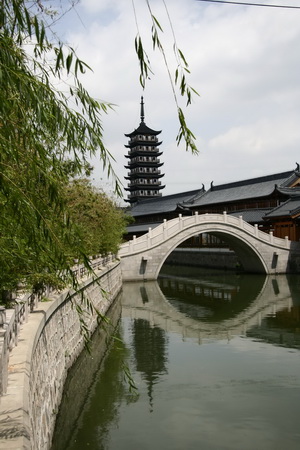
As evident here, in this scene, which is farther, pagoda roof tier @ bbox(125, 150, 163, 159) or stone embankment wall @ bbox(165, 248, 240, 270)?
pagoda roof tier @ bbox(125, 150, 163, 159)

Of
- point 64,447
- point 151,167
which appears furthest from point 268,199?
point 64,447

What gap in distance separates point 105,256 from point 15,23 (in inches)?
805

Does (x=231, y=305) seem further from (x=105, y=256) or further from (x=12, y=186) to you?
(x=12, y=186)

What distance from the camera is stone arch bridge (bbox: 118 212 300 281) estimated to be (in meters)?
29.0

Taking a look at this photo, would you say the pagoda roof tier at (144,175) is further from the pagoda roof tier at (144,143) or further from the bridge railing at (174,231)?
the bridge railing at (174,231)

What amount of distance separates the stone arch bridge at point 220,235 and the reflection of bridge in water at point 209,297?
51.1 inches

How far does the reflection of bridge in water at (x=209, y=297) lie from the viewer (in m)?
16.4

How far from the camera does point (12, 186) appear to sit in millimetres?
2979

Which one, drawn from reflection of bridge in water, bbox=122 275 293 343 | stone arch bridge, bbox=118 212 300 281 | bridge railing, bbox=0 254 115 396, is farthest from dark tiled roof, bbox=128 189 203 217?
bridge railing, bbox=0 254 115 396

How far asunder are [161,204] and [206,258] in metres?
16.2

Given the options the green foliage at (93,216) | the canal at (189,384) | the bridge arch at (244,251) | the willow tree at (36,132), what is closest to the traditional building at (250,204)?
the bridge arch at (244,251)

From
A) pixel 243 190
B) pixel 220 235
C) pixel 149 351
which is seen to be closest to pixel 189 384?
pixel 149 351

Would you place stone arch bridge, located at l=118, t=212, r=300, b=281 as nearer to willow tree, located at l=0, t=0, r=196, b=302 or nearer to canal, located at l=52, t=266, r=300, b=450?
canal, located at l=52, t=266, r=300, b=450

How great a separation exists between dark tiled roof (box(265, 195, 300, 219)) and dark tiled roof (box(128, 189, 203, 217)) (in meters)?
13.5
